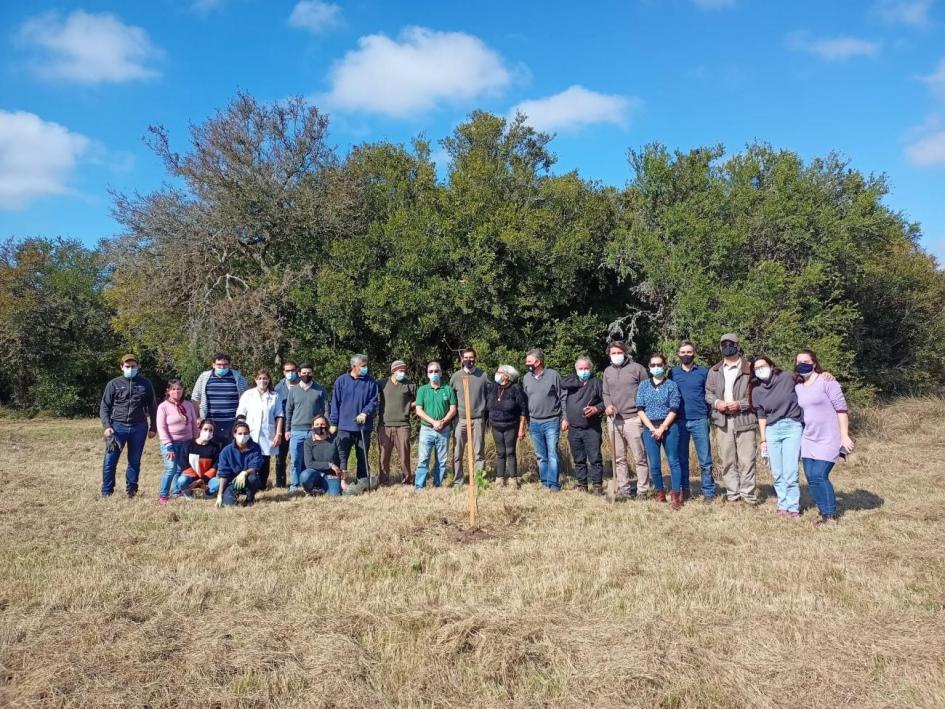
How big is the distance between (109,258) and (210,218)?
268 cm

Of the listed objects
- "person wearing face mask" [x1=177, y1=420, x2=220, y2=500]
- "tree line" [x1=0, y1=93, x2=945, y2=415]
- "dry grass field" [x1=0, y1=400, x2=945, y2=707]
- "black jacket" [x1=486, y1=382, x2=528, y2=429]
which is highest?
"tree line" [x1=0, y1=93, x2=945, y2=415]

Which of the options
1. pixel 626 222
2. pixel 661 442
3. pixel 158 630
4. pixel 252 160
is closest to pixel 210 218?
pixel 252 160

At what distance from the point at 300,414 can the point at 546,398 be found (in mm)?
3246

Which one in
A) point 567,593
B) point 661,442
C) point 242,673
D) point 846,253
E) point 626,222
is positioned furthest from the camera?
Result: point 626,222

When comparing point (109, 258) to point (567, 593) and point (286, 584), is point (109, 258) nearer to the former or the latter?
point (286, 584)

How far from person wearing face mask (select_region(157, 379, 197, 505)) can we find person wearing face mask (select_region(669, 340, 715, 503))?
611 centimetres

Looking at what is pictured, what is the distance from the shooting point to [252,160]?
1538 cm

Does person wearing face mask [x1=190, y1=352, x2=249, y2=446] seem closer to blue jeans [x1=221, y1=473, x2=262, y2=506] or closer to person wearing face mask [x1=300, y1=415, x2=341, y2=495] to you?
blue jeans [x1=221, y1=473, x2=262, y2=506]

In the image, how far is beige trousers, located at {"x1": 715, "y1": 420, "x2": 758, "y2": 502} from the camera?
7.62m

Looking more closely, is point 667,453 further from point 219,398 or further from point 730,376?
point 219,398

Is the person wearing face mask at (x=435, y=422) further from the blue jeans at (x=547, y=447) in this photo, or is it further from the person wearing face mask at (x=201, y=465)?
the person wearing face mask at (x=201, y=465)

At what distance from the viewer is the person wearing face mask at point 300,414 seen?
28.7 ft

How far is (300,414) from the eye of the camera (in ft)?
28.9

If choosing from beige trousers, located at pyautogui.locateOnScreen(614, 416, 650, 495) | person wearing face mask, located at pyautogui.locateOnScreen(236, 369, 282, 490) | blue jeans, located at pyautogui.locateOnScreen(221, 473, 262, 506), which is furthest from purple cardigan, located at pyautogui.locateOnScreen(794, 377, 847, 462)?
person wearing face mask, located at pyautogui.locateOnScreen(236, 369, 282, 490)
